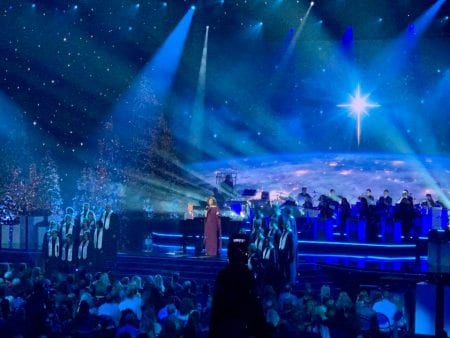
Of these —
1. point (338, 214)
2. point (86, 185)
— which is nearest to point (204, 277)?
point (338, 214)

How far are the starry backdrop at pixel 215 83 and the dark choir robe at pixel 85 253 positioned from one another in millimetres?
8184

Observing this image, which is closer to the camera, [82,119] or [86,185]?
[86,185]

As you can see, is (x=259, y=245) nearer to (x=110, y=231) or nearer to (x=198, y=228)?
(x=198, y=228)

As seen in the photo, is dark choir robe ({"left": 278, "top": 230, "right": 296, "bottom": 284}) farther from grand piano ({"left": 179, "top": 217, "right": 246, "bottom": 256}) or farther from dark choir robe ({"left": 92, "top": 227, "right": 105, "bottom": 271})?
dark choir robe ({"left": 92, "top": 227, "right": 105, "bottom": 271})

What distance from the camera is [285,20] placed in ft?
81.1

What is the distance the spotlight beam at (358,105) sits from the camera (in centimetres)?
2405

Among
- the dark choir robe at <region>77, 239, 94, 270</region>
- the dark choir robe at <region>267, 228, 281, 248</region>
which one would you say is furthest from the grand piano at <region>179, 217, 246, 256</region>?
the dark choir robe at <region>267, 228, 281, 248</region>

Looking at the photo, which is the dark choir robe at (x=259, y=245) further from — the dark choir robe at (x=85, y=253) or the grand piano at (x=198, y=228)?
the dark choir robe at (x=85, y=253)

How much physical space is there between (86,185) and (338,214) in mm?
10384

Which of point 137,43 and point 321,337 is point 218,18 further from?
point 321,337

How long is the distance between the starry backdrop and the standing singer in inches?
317

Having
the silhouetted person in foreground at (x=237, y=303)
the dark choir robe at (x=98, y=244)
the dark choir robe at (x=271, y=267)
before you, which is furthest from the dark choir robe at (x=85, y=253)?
the silhouetted person in foreground at (x=237, y=303)

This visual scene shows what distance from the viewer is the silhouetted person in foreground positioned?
14.6 ft

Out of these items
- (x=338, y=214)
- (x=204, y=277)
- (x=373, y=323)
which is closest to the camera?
(x=373, y=323)
